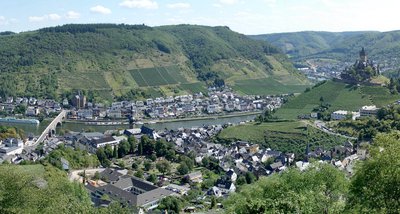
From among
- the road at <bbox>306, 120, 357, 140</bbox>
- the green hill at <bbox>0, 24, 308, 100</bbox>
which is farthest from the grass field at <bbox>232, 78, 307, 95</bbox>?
the road at <bbox>306, 120, 357, 140</bbox>

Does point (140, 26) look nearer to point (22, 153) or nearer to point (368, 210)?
point (22, 153)

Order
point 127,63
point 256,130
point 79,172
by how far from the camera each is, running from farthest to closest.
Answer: point 127,63 < point 256,130 < point 79,172

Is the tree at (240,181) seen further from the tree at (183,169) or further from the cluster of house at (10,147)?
the cluster of house at (10,147)

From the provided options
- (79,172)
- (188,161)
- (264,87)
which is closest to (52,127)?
(79,172)

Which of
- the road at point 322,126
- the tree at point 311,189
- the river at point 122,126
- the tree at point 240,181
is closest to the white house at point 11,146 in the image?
the river at point 122,126

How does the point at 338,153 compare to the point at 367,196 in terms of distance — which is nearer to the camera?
the point at 367,196

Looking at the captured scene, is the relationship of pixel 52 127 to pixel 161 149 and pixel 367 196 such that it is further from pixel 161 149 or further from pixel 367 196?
pixel 367 196
